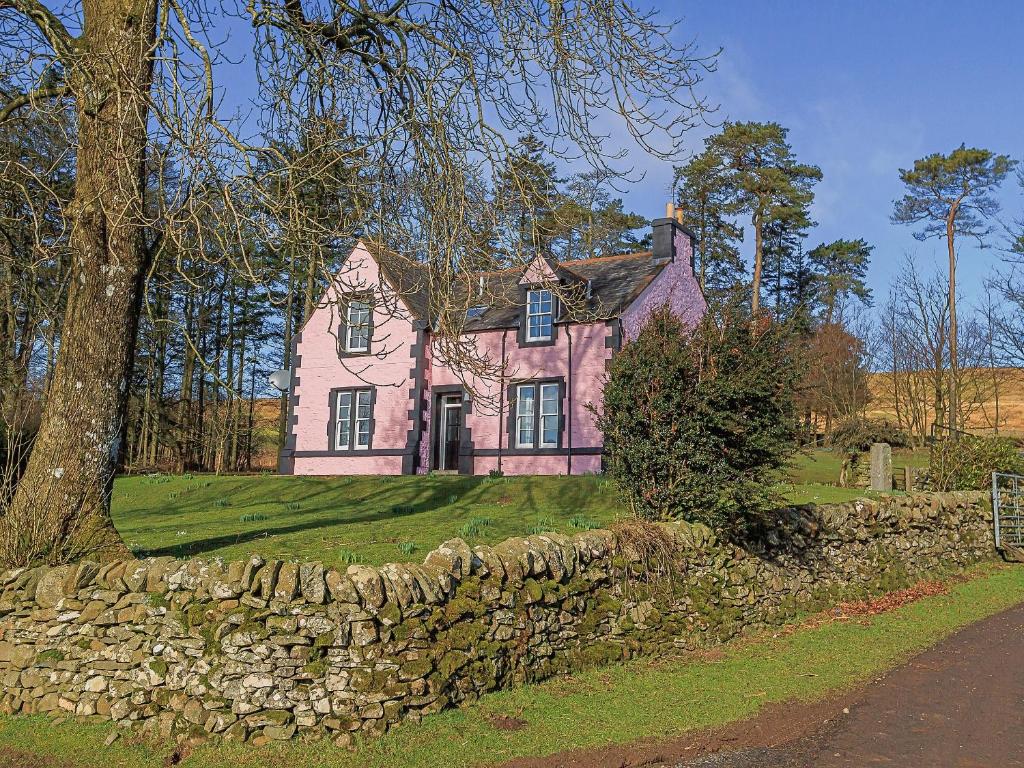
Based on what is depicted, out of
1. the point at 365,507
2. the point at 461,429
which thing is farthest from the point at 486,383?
the point at 365,507

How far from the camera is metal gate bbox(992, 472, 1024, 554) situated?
56.5 ft

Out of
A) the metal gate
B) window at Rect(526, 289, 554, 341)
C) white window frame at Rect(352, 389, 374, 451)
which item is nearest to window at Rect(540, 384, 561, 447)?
window at Rect(526, 289, 554, 341)

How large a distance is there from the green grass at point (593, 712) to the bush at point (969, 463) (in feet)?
32.4

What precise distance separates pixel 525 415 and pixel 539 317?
2951 mm

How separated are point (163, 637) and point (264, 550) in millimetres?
2493

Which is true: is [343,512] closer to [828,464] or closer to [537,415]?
[537,415]

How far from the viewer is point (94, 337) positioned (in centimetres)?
812

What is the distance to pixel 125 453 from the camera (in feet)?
117

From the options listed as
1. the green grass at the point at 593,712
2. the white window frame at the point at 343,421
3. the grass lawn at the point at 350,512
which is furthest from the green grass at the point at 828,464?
the green grass at the point at 593,712

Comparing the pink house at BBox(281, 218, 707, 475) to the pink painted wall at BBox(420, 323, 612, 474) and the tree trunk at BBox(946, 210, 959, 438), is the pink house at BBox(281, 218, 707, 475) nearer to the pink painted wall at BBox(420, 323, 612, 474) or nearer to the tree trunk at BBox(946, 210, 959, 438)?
the pink painted wall at BBox(420, 323, 612, 474)

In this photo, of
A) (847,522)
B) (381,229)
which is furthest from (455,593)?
(847,522)

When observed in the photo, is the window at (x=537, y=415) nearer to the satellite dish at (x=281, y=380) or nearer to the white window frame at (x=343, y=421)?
the white window frame at (x=343, y=421)

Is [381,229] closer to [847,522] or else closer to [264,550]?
[264,550]

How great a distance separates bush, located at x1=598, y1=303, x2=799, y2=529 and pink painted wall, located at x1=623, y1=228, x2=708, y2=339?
12.0 meters
